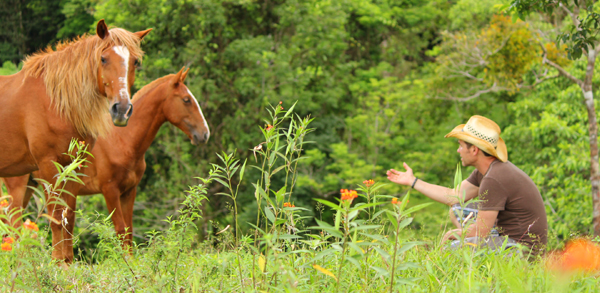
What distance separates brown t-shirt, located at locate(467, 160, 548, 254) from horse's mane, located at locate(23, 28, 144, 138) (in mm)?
2588

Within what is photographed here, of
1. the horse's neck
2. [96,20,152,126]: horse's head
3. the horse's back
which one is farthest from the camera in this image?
the horse's neck

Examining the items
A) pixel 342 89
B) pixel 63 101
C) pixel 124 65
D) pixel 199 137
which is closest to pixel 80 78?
pixel 63 101

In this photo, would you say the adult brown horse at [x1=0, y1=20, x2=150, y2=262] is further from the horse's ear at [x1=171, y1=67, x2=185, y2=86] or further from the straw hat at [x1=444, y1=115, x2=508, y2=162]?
the straw hat at [x1=444, y1=115, x2=508, y2=162]

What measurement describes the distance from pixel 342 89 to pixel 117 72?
1379 cm

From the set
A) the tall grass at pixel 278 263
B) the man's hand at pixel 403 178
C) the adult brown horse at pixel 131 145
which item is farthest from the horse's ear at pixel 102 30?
the man's hand at pixel 403 178

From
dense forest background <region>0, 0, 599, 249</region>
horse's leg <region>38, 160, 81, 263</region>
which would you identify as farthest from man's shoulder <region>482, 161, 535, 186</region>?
dense forest background <region>0, 0, 599, 249</region>

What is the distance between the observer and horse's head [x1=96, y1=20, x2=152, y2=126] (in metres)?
3.40

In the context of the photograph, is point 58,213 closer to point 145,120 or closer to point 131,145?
point 131,145

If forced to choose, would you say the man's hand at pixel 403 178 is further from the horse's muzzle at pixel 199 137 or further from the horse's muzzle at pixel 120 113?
the horse's muzzle at pixel 199 137

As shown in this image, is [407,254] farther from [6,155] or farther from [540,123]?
[540,123]

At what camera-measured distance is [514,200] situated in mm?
3100

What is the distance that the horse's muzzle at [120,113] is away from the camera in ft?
11.1

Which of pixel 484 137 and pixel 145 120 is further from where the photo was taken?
pixel 145 120

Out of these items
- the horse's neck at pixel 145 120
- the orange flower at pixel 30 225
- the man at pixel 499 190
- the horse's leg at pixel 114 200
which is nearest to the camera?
the orange flower at pixel 30 225
